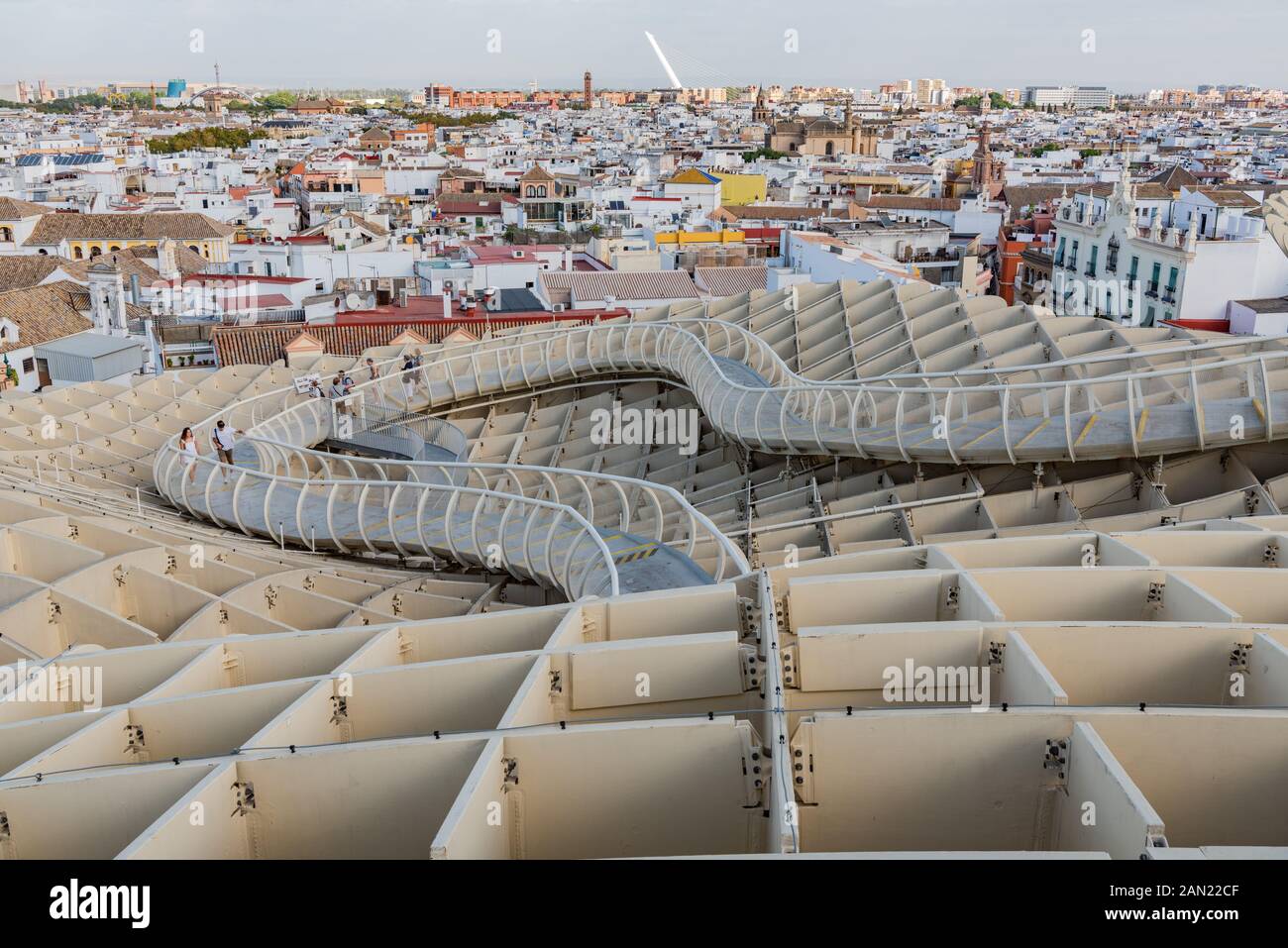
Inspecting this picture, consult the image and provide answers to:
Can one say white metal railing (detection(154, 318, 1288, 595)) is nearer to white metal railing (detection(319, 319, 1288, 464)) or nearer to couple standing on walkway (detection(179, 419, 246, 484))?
white metal railing (detection(319, 319, 1288, 464))

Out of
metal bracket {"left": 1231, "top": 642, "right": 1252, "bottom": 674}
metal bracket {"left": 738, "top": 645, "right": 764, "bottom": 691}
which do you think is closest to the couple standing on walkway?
metal bracket {"left": 738, "top": 645, "right": 764, "bottom": 691}

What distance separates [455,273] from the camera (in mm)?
52062

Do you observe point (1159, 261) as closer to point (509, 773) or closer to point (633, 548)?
point (633, 548)

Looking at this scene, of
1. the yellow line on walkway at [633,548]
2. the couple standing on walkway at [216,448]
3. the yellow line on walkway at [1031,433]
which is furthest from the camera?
the couple standing on walkway at [216,448]

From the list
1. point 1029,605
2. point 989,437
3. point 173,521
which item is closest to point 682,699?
point 1029,605

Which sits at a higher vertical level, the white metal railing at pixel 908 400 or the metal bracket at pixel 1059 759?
the white metal railing at pixel 908 400

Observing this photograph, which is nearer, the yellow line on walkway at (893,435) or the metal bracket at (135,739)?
the metal bracket at (135,739)

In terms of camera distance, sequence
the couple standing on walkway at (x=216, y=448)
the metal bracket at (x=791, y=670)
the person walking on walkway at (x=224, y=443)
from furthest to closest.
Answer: the person walking on walkway at (x=224, y=443) → the couple standing on walkway at (x=216, y=448) → the metal bracket at (x=791, y=670)

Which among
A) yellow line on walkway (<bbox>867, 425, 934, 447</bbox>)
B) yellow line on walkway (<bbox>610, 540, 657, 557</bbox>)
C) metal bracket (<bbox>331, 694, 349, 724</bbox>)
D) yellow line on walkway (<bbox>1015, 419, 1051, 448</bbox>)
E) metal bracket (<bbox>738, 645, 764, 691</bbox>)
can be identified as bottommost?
metal bracket (<bbox>331, 694, 349, 724</bbox>)

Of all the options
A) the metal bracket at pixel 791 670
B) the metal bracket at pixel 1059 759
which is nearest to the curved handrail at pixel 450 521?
the metal bracket at pixel 791 670

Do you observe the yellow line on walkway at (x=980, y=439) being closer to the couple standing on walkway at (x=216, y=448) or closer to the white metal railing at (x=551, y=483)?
the white metal railing at (x=551, y=483)

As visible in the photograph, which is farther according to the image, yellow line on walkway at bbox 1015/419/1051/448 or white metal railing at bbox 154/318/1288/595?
yellow line on walkway at bbox 1015/419/1051/448

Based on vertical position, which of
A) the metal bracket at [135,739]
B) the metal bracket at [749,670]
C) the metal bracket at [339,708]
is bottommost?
the metal bracket at [135,739]
